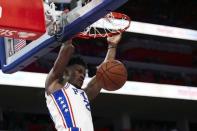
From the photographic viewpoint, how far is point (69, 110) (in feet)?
10.7

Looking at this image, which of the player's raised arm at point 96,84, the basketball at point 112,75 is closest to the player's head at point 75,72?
the player's raised arm at point 96,84

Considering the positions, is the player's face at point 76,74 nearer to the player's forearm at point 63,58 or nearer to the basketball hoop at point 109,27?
the player's forearm at point 63,58

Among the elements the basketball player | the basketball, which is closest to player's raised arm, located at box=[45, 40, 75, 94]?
the basketball player

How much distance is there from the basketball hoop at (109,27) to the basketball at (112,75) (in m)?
0.25

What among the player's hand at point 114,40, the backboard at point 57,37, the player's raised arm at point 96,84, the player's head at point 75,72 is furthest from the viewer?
the player's hand at point 114,40

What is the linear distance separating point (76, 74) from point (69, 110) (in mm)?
243

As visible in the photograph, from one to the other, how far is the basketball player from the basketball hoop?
0.58m

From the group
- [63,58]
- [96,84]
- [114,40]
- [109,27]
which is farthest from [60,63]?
[109,27]

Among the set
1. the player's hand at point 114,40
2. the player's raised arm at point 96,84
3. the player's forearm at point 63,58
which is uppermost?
the player's forearm at point 63,58

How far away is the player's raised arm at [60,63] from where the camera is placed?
3.22m

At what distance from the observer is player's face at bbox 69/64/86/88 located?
3.36 meters

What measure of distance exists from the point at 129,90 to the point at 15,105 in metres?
2.87

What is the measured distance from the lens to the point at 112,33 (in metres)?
3.97

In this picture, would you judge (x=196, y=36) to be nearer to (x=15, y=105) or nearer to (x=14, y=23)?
(x=15, y=105)
